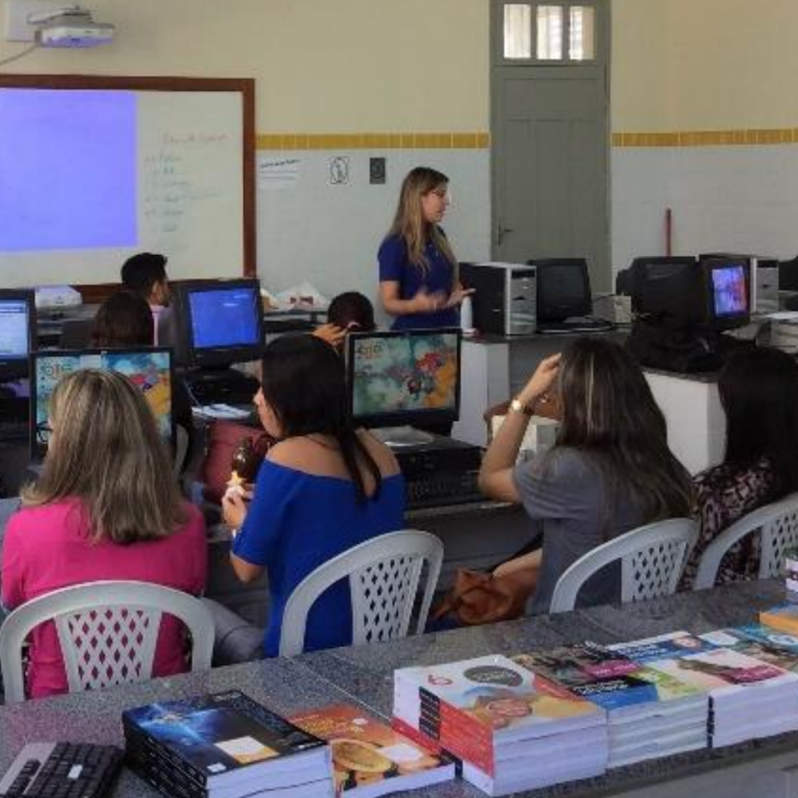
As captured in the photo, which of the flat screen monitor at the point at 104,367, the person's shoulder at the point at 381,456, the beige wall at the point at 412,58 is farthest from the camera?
the beige wall at the point at 412,58

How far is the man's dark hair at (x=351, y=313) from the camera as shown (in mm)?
5914

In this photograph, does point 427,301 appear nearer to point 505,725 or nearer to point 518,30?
point 518,30

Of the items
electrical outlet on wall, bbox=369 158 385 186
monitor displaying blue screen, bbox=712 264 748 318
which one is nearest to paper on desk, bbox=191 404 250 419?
monitor displaying blue screen, bbox=712 264 748 318

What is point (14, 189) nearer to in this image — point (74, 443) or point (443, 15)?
point (443, 15)

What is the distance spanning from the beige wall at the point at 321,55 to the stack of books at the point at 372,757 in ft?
21.6

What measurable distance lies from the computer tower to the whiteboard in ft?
5.43

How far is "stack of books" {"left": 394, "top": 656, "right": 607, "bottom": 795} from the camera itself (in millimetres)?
2115

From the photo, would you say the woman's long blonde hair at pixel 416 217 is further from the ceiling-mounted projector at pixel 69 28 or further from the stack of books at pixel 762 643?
the stack of books at pixel 762 643

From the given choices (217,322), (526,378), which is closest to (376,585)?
(217,322)

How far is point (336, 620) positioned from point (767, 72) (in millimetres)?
7078

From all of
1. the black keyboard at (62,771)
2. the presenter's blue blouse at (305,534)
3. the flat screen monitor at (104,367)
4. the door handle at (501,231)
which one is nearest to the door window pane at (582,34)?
the door handle at (501,231)

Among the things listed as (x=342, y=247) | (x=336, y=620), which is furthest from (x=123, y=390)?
(x=342, y=247)

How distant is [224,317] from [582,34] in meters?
4.87

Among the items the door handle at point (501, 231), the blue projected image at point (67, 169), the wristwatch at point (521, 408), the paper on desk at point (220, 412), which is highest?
the blue projected image at point (67, 169)
